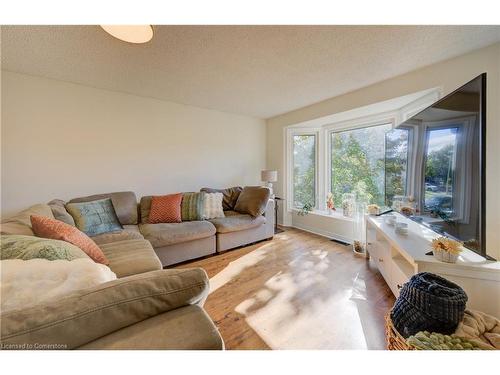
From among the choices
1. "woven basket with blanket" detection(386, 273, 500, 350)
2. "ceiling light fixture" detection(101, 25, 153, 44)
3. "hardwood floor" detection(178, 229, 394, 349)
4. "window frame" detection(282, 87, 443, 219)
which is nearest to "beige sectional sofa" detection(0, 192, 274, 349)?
"hardwood floor" detection(178, 229, 394, 349)

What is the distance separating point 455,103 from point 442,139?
23cm

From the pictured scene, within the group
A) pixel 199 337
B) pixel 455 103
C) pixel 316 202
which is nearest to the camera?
pixel 199 337

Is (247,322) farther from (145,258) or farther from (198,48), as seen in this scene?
(198,48)

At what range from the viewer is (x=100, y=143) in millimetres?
2562

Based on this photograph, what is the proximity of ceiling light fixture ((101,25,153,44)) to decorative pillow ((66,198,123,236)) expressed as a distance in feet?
5.68

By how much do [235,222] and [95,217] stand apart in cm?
160

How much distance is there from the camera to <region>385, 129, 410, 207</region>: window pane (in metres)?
1.93

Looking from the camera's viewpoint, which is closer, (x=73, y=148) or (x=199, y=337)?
(x=199, y=337)

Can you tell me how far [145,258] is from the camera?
1436 mm

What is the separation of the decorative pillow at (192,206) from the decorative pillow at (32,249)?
5.53 feet

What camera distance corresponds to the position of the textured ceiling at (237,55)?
149cm

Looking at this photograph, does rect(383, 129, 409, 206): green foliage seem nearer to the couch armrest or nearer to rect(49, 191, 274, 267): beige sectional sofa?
rect(49, 191, 274, 267): beige sectional sofa

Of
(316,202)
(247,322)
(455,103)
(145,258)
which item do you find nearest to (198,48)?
(145,258)

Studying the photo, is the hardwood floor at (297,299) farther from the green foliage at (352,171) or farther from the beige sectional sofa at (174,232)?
the green foliage at (352,171)
